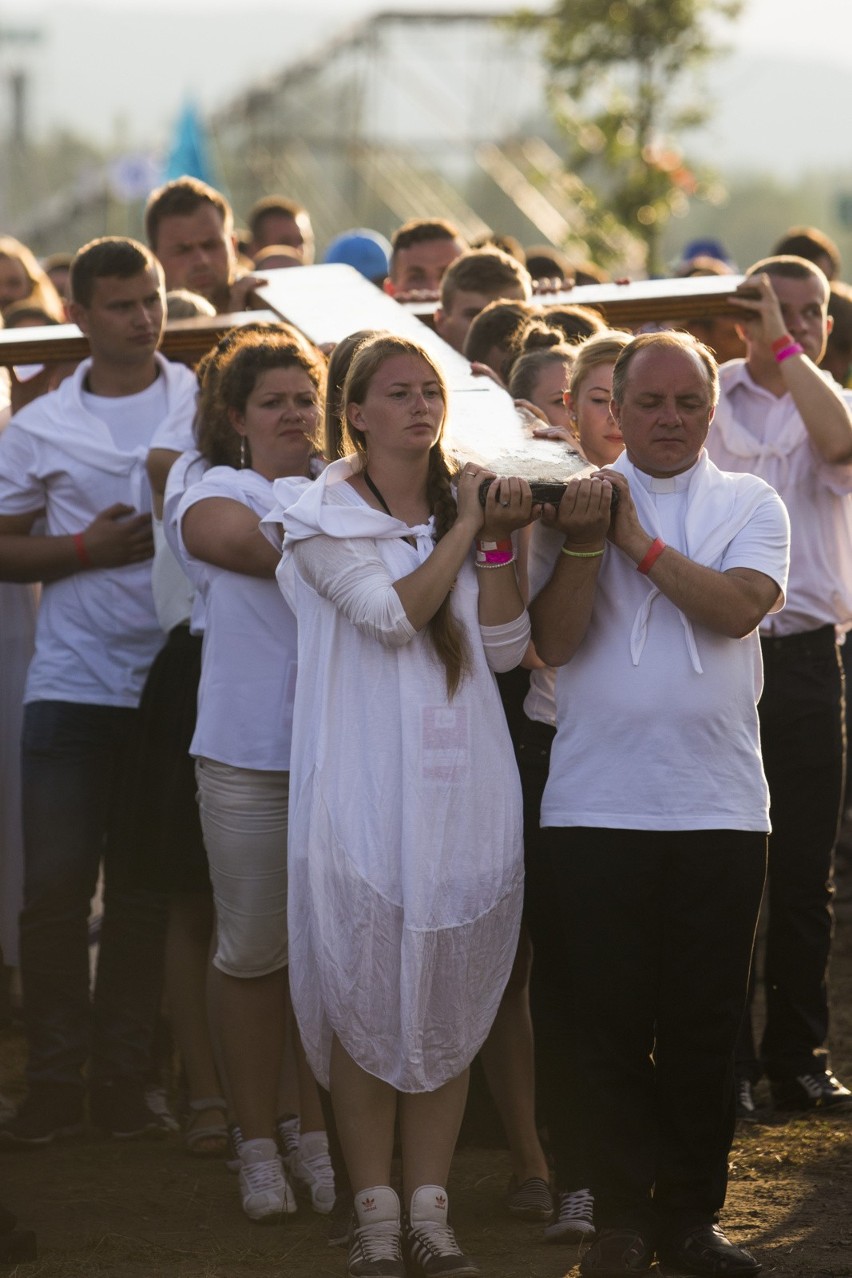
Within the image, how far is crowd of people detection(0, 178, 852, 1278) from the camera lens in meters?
4.29

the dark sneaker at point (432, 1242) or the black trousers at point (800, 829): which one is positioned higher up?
the black trousers at point (800, 829)

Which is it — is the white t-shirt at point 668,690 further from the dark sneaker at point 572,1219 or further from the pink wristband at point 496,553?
the dark sneaker at point 572,1219

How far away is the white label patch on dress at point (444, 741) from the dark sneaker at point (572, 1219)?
107cm

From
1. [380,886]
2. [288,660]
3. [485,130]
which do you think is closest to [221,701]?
[288,660]

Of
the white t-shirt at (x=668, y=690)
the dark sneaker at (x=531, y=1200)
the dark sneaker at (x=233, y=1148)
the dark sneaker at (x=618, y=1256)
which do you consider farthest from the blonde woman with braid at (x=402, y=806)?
the dark sneaker at (x=233, y=1148)

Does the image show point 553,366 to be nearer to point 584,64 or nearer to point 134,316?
point 134,316

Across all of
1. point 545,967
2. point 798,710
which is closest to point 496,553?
point 545,967

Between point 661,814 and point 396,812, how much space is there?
0.56m

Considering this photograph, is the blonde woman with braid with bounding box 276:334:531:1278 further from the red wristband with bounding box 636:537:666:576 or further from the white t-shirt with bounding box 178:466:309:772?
the white t-shirt with bounding box 178:466:309:772

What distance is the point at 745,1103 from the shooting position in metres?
5.75

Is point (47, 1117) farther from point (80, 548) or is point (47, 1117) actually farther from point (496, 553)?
point (496, 553)

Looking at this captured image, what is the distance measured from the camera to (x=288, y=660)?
4926 mm

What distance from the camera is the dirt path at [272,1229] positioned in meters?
4.50

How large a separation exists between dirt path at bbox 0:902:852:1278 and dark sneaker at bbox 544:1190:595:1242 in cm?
4
